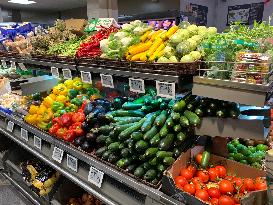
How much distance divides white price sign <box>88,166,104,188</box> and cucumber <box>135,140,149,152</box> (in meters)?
0.35

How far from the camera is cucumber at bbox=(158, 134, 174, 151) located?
1.53 m

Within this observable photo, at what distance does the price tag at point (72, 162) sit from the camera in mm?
2021

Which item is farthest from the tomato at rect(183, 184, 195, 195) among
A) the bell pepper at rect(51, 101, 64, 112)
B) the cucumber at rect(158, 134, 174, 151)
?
the bell pepper at rect(51, 101, 64, 112)

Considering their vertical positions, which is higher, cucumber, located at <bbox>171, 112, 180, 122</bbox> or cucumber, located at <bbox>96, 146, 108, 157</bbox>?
cucumber, located at <bbox>171, 112, 180, 122</bbox>

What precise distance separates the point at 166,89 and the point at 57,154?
1236 mm

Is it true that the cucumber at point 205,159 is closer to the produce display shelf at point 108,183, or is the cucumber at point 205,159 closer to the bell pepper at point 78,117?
the produce display shelf at point 108,183

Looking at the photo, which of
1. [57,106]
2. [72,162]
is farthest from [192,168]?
[57,106]

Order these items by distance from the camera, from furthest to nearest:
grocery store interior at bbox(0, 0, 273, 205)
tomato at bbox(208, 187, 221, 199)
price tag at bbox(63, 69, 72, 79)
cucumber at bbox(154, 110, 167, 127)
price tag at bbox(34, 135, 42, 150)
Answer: price tag at bbox(34, 135, 42, 150) → price tag at bbox(63, 69, 72, 79) → cucumber at bbox(154, 110, 167, 127) → tomato at bbox(208, 187, 221, 199) → grocery store interior at bbox(0, 0, 273, 205)

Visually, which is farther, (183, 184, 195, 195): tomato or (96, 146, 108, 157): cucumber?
(96, 146, 108, 157): cucumber

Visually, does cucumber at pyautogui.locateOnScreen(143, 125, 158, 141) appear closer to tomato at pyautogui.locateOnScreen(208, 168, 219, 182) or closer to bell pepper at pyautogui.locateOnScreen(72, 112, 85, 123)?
tomato at pyautogui.locateOnScreen(208, 168, 219, 182)

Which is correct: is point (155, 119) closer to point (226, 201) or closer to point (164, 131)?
point (164, 131)

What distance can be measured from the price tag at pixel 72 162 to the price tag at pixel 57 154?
0.26 ft

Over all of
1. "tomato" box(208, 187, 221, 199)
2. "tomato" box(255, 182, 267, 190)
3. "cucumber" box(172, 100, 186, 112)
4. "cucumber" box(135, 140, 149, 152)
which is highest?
"cucumber" box(172, 100, 186, 112)

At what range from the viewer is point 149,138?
1.61 meters
